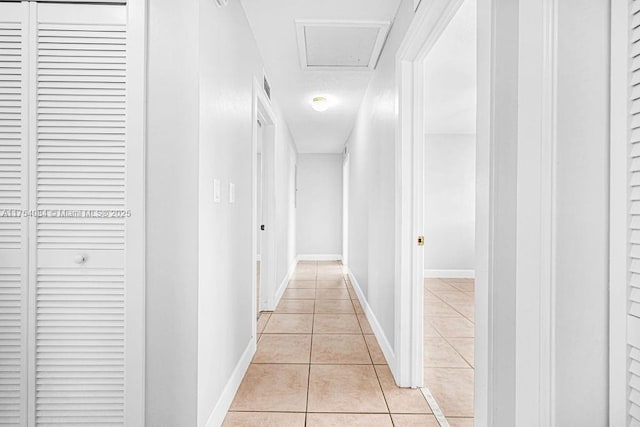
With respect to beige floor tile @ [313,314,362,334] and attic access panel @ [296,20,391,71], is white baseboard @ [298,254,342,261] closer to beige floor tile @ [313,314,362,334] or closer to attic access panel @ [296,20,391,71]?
beige floor tile @ [313,314,362,334]

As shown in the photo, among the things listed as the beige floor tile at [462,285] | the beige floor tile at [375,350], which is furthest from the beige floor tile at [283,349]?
the beige floor tile at [462,285]

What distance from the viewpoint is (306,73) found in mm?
3414

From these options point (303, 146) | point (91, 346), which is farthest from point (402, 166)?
point (303, 146)

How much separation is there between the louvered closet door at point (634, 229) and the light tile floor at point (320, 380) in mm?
1281

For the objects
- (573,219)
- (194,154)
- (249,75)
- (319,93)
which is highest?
(319,93)

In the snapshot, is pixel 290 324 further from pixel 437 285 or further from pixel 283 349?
pixel 437 285

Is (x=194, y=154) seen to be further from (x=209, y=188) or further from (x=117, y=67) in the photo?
(x=117, y=67)

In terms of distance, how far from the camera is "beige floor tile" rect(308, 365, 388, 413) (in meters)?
2.01

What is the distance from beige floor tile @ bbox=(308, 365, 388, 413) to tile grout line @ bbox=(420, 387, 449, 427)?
0.86 feet

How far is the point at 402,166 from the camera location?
2.21 metres

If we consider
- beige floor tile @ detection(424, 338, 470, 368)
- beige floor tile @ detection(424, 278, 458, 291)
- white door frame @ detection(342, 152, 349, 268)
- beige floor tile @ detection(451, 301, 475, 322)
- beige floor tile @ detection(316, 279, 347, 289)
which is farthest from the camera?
white door frame @ detection(342, 152, 349, 268)

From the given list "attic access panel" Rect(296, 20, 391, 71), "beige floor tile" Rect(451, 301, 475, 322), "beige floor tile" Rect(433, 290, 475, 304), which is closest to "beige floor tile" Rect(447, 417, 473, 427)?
"beige floor tile" Rect(451, 301, 475, 322)

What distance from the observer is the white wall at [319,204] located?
26.1 ft

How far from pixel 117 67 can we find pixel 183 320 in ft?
3.75
